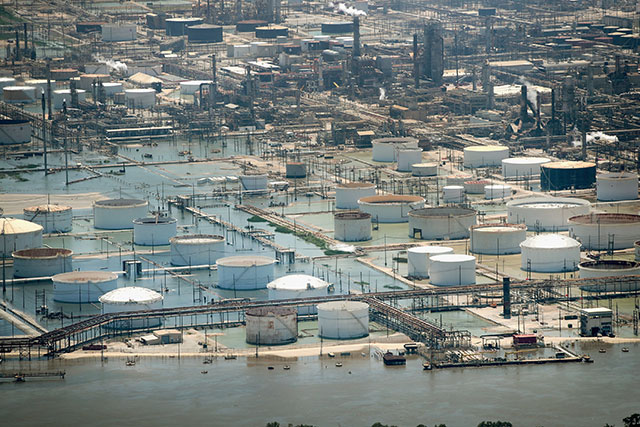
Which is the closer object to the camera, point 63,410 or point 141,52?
point 63,410

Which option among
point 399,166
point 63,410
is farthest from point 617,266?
point 399,166

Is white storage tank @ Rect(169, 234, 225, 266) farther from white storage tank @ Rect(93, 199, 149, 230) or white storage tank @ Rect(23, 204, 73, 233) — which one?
white storage tank @ Rect(23, 204, 73, 233)

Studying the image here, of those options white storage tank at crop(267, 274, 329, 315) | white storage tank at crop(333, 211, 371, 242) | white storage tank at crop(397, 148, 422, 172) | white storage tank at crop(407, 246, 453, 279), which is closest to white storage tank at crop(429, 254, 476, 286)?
white storage tank at crop(407, 246, 453, 279)

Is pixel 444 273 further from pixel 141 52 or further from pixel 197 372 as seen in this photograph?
pixel 141 52

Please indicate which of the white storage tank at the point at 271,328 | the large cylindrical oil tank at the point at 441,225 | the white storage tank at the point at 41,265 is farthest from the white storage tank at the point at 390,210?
the white storage tank at the point at 271,328

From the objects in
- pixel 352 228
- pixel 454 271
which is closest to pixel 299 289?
pixel 454 271
